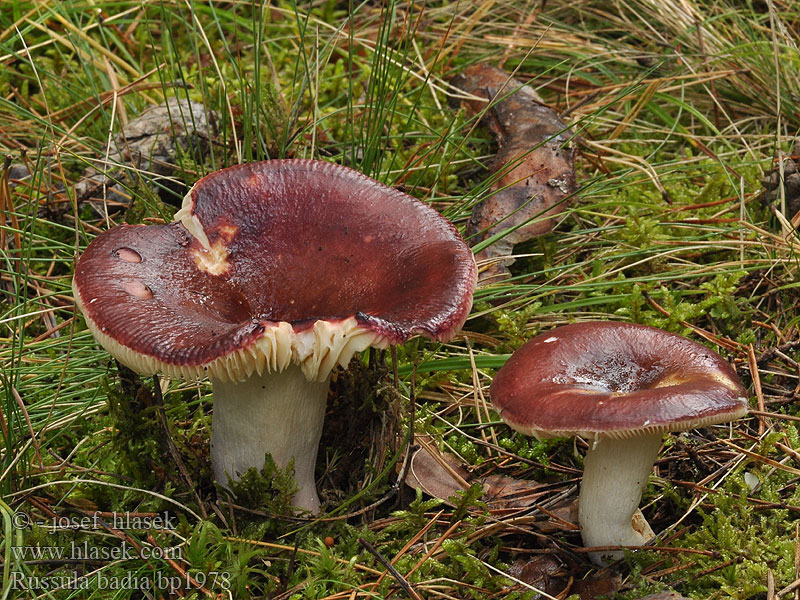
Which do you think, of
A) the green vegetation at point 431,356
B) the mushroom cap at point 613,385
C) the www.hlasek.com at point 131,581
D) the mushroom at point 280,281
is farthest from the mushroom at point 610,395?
the www.hlasek.com at point 131,581

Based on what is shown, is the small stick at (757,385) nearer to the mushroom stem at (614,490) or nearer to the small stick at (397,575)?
the mushroom stem at (614,490)

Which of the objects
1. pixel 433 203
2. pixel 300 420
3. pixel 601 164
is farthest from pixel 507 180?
pixel 300 420

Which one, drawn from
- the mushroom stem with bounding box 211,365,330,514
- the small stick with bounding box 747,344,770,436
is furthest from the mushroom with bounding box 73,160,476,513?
the small stick with bounding box 747,344,770,436

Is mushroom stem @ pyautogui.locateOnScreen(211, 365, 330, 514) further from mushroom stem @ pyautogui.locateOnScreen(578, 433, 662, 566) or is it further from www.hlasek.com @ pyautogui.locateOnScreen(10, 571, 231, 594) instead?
mushroom stem @ pyautogui.locateOnScreen(578, 433, 662, 566)

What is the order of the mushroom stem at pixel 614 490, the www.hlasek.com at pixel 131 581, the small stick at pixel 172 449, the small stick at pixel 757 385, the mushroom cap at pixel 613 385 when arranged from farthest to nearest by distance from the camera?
the small stick at pixel 757 385, the small stick at pixel 172 449, the mushroom stem at pixel 614 490, the www.hlasek.com at pixel 131 581, the mushroom cap at pixel 613 385
